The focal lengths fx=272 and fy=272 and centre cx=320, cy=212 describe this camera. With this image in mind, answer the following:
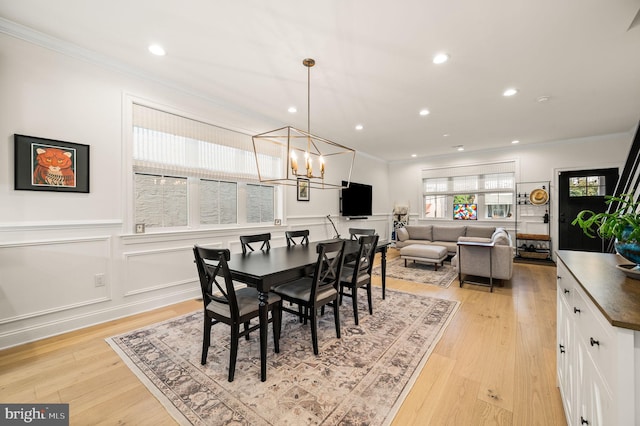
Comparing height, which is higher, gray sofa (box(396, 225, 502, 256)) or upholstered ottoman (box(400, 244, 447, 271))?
gray sofa (box(396, 225, 502, 256))

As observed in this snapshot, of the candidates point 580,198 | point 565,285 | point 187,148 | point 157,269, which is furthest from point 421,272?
point 187,148

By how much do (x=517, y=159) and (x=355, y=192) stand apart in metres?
4.07

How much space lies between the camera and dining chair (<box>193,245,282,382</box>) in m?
1.94

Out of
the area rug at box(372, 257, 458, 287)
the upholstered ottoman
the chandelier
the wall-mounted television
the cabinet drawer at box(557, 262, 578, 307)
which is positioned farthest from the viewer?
the wall-mounted television

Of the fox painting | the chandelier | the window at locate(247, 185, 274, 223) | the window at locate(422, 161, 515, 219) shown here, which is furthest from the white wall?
the window at locate(422, 161, 515, 219)

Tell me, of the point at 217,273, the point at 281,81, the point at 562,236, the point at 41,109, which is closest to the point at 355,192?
the point at 281,81

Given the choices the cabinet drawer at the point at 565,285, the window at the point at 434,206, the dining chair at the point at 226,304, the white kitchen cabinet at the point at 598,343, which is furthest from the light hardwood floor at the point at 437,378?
the window at the point at 434,206

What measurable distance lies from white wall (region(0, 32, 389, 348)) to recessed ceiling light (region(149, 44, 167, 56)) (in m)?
0.58

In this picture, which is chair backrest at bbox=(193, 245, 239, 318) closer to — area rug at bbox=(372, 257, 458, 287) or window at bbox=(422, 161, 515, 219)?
area rug at bbox=(372, 257, 458, 287)

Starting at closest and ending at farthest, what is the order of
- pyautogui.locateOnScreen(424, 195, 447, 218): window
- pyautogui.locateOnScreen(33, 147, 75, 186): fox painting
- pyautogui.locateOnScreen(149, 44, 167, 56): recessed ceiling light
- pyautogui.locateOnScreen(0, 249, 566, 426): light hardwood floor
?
pyautogui.locateOnScreen(0, 249, 566, 426): light hardwood floor < pyautogui.locateOnScreen(33, 147, 75, 186): fox painting < pyautogui.locateOnScreen(149, 44, 167, 56): recessed ceiling light < pyautogui.locateOnScreen(424, 195, 447, 218): window

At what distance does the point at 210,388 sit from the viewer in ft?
6.21

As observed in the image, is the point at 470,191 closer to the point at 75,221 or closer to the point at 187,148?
the point at 187,148

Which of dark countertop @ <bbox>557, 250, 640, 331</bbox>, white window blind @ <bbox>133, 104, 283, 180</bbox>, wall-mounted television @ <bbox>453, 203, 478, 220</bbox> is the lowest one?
dark countertop @ <bbox>557, 250, 640, 331</bbox>

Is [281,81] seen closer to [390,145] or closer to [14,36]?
[14,36]
